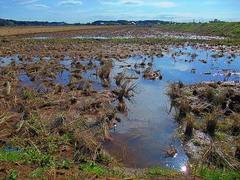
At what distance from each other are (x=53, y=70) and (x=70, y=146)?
15.2 meters

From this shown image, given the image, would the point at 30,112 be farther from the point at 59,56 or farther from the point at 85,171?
the point at 59,56

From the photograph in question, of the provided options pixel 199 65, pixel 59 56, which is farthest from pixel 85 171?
pixel 59 56

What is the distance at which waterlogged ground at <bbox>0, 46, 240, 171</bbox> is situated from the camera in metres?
12.7

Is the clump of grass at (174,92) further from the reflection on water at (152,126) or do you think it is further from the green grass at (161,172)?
the green grass at (161,172)

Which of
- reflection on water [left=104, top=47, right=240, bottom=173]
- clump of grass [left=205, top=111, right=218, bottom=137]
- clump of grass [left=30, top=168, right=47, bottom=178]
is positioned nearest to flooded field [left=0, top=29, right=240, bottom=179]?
reflection on water [left=104, top=47, right=240, bottom=173]

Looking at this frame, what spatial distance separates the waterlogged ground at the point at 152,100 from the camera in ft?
41.7

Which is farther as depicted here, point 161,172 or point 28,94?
point 28,94

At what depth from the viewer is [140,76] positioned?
26.0m

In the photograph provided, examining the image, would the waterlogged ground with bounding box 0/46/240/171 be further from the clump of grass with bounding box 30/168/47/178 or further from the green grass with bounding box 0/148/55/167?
the clump of grass with bounding box 30/168/47/178

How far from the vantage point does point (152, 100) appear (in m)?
19.7

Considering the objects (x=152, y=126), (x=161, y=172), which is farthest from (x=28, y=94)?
(x=161, y=172)

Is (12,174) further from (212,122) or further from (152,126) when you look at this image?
(212,122)

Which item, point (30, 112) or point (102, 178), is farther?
point (30, 112)

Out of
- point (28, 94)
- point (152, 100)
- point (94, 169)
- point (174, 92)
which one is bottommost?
point (152, 100)
